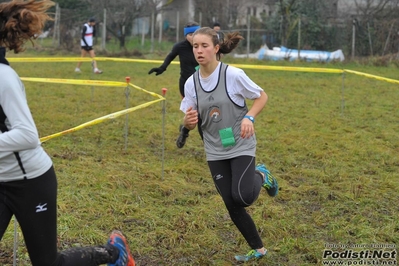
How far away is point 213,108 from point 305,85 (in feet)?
38.1

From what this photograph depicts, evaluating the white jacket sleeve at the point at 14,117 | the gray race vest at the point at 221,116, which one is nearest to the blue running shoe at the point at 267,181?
the gray race vest at the point at 221,116

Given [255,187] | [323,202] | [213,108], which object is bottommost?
[323,202]

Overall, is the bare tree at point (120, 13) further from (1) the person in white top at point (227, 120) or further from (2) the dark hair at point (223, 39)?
(1) the person in white top at point (227, 120)

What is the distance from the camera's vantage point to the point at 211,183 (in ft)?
22.0

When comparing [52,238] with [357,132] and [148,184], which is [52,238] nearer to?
[148,184]

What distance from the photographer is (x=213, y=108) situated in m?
4.33

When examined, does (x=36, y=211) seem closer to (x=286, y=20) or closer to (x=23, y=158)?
(x=23, y=158)

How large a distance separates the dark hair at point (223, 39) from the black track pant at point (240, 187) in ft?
3.08

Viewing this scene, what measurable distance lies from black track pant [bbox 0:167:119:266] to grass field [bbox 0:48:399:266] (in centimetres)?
137

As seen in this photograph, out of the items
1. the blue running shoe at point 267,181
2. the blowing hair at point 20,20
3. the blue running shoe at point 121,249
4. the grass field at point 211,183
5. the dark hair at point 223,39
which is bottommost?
the grass field at point 211,183

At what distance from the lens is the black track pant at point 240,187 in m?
4.25

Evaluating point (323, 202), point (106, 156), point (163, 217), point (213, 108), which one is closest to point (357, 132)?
point (323, 202)

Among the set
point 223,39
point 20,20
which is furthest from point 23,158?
point 223,39

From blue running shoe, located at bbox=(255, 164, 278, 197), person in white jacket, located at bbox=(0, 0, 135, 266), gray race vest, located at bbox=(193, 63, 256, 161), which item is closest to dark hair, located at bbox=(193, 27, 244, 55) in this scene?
gray race vest, located at bbox=(193, 63, 256, 161)
